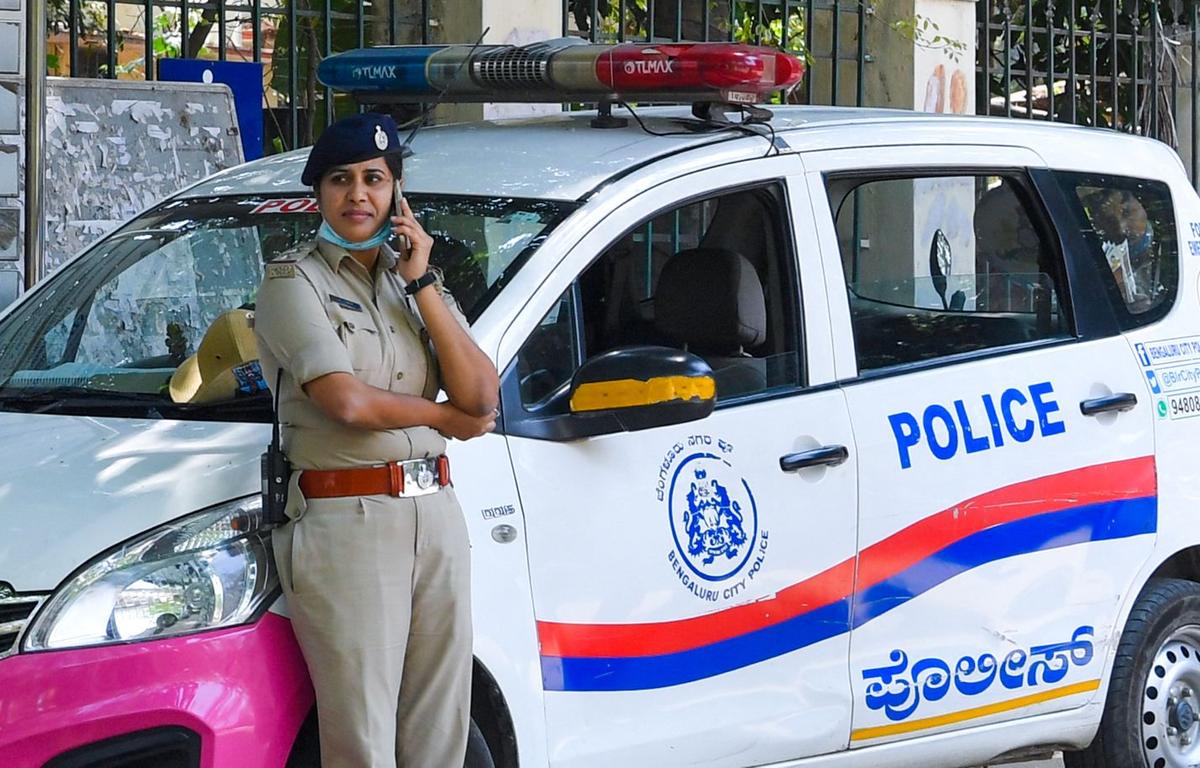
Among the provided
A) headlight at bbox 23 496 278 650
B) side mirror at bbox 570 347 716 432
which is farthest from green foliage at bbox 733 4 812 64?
headlight at bbox 23 496 278 650

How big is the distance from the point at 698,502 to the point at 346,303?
0.96 metres

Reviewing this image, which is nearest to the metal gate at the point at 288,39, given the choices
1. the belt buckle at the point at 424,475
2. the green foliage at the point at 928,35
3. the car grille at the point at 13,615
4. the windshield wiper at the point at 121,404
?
the green foliage at the point at 928,35

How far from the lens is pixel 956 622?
4.66m

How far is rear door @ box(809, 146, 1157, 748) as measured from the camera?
454 centimetres

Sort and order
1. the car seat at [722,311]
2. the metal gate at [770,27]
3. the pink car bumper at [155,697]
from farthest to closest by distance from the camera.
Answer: the metal gate at [770,27] < the car seat at [722,311] < the pink car bumper at [155,697]

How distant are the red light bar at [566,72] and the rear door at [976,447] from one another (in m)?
0.33

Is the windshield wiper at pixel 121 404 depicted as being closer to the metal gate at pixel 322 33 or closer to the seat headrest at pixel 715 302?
the seat headrest at pixel 715 302

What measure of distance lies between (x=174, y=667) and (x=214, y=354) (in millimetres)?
916

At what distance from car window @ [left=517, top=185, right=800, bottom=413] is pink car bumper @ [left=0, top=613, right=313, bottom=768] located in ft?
3.96

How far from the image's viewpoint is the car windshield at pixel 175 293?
13.1ft

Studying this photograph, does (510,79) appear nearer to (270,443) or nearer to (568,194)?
(568,194)

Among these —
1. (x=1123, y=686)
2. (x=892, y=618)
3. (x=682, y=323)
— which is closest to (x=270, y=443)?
(x=682, y=323)

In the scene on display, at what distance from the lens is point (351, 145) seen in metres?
3.59

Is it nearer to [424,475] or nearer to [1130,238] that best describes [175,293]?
[424,475]
